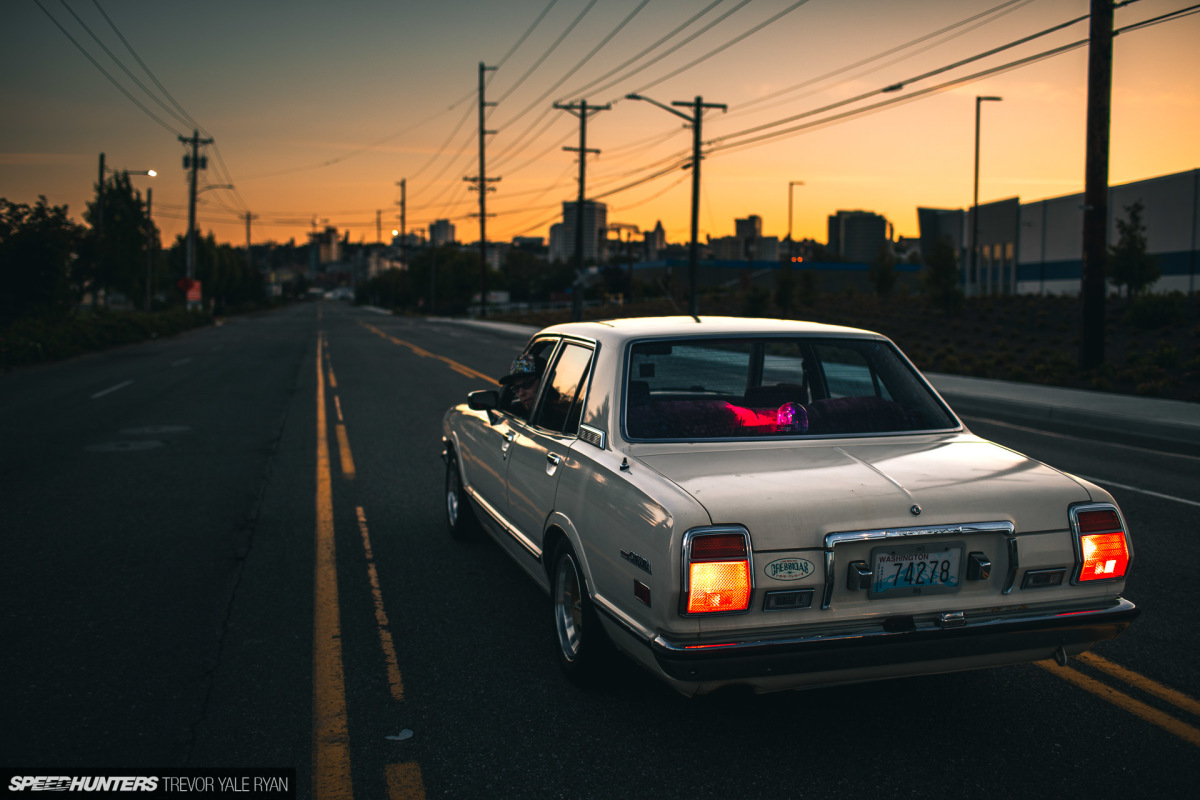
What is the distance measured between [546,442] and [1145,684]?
9.59ft

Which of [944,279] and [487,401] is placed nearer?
[487,401]

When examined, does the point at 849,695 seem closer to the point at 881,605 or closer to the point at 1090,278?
the point at 881,605

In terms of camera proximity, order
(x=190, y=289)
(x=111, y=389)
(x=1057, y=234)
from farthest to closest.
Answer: (x=190, y=289), (x=1057, y=234), (x=111, y=389)

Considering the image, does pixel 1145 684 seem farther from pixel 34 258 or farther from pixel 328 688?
pixel 34 258

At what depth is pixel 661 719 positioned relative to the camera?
12.2 ft

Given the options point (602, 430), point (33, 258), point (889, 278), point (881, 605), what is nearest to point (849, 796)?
point (881, 605)

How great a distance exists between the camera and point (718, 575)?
306cm

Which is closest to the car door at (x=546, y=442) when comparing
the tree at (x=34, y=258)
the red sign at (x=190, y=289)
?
the tree at (x=34, y=258)

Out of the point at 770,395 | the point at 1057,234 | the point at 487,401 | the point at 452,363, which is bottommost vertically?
the point at 452,363

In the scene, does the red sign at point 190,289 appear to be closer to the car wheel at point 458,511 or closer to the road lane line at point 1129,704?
the car wheel at point 458,511

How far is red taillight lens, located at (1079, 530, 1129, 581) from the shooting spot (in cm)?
339

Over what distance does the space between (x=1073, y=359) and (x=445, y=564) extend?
21.2 meters

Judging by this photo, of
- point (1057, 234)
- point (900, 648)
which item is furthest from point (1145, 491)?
point (1057, 234)

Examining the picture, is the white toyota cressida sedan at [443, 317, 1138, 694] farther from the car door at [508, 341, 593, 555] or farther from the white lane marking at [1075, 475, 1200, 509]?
the white lane marking at [1075, 475, 1200, 509]
